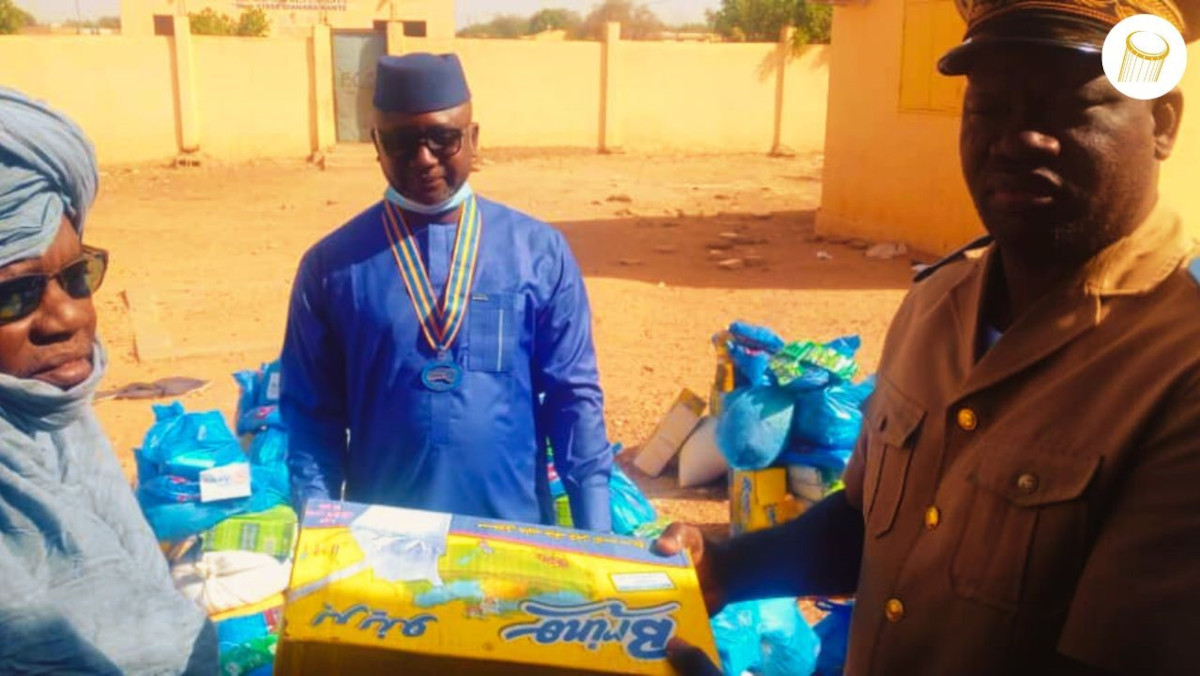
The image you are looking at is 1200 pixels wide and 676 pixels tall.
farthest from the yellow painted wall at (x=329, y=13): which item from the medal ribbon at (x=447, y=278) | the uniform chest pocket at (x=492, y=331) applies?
the uniform chest pocket at (x=492, y=331)

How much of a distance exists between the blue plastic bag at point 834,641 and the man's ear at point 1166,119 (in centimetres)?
239

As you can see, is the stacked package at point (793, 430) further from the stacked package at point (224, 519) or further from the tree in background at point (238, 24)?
the tree in background at point (238, 24)

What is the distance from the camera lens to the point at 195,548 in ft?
12.1

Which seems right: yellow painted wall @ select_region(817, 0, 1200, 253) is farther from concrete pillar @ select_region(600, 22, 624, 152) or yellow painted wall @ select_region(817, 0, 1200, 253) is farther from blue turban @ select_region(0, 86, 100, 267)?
A: concrete pillar @ select_region(600, 22, 624, 152)

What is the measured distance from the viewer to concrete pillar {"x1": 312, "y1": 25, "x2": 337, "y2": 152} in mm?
21031

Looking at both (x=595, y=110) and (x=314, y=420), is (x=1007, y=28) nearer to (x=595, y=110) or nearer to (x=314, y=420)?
(x=314, y=420)

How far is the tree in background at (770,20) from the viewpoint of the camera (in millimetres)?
23516

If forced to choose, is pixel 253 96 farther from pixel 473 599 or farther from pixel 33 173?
pixel 473 599

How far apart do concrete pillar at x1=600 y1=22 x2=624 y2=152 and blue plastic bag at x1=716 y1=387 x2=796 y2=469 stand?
61.0 ft

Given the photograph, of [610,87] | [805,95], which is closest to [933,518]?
[610,87]

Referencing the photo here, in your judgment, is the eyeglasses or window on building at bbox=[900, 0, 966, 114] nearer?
the eyeglasses


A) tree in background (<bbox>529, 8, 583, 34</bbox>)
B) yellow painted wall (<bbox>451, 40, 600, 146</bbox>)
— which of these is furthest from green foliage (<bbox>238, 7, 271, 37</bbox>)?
tree in background (<bbox>529, 8, 583, 34</bbox>)

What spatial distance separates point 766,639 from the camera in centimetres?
362

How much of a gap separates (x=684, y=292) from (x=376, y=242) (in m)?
7.16
